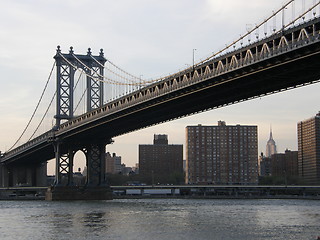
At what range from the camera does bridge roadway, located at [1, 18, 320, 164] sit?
5072cm

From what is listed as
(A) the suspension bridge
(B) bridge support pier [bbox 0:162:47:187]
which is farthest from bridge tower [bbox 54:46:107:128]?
(B) bridge support pier [bbox 0:162:47:187]

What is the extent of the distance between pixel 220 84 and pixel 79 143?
176ft

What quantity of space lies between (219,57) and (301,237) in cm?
2602

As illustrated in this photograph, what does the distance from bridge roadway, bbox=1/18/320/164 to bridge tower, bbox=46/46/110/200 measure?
590cm

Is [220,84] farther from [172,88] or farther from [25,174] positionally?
[25,174]

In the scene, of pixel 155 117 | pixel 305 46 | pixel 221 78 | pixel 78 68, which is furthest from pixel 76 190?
pixel 305 46

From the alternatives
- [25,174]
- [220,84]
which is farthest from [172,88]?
[25,174]

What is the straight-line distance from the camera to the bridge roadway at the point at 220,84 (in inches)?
1997

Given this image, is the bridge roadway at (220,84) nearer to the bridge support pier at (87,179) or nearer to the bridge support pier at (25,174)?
the bridge support pier at (87,179)

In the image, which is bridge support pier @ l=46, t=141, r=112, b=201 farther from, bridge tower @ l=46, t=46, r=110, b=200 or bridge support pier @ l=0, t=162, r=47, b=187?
bridge support pier @ l=0, t=162, r=47, b=187

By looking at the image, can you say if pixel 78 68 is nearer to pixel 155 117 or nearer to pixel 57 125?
pixel 57 125

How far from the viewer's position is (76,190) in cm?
10931

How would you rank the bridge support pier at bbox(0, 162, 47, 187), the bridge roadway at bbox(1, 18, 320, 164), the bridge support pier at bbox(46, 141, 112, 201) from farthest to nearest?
the bridge support pier at bbox(0, 162, 47, 187), the bridge support pier at bbox(46, 141, 112, 201), the bridge roadway at bbox(1, 18, 320, 164)

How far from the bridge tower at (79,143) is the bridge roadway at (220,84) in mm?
5902
